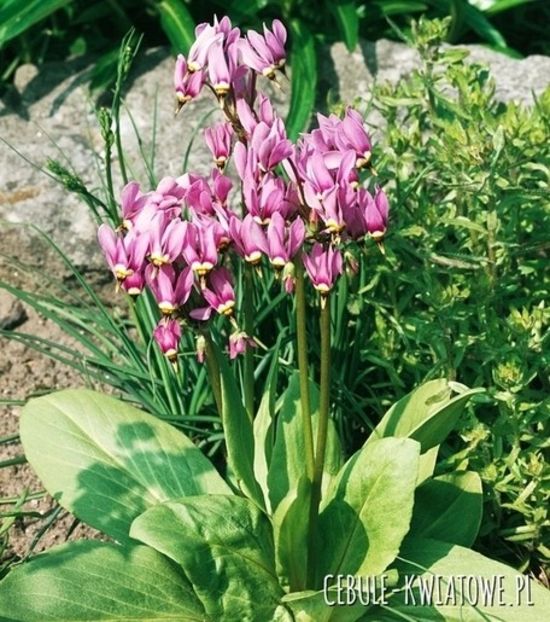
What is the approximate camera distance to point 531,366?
3211mm

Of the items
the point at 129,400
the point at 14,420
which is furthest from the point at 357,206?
the point at 14,420

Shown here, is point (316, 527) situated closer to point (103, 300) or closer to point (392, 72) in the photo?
point (103, 300)

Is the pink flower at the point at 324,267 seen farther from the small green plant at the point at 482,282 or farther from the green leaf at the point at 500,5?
the green leaf at the point at 500,5

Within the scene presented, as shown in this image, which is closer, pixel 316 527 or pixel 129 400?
pixel 316 527

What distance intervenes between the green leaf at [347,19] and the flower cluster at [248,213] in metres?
2.06

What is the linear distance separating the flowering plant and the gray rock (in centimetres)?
112

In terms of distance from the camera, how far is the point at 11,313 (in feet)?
13.9

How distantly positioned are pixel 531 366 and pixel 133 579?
3.94 feet

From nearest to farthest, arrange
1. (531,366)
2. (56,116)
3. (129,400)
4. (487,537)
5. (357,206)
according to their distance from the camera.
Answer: (357,206), (531,366), (487,537), (129,400), (56,116)

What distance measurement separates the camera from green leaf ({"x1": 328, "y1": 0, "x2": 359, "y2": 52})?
455cm

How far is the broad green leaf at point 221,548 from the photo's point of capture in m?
2.57

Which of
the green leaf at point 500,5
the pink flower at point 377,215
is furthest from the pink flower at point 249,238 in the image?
the green leaf at point 500,5

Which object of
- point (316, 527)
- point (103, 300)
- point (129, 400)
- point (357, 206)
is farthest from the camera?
point (103, 300)

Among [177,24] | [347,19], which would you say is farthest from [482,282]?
[177,24]
